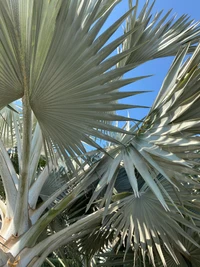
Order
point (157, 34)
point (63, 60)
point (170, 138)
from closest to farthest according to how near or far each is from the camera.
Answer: point (63, 60) → point (170, 138) → point (157, 34)

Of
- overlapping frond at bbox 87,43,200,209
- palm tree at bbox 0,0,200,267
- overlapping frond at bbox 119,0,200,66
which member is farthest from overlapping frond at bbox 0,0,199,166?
overlapping frond at bbox 119,0,200,66

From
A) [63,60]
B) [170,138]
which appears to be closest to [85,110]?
[63,60]

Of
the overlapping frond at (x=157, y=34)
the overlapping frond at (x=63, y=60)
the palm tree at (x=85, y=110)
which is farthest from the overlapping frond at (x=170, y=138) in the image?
the overlapping frond at (x=157, y=34)

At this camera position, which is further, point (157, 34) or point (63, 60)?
point (157, 34)

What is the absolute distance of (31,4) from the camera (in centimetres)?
144

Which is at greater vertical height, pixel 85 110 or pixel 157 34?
pixel 157 34

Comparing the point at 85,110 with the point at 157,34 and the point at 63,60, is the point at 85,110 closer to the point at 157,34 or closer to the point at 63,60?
the point at 63,60

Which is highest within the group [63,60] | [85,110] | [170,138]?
[63,60]

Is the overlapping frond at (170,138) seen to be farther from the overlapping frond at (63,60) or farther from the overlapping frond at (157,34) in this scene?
the overlapping frond at (157,34)

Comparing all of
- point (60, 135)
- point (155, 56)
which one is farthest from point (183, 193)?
point (155, 56)

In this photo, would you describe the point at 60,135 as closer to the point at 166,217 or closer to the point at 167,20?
the point at 166,217

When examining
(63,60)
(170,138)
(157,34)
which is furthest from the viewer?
(157,34)

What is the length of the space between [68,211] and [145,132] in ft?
5.10

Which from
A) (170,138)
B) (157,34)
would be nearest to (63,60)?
(170,138)
